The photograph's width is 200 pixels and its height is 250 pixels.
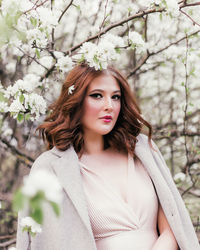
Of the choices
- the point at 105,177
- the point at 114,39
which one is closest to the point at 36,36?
the point at 114,39

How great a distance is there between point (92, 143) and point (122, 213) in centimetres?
50

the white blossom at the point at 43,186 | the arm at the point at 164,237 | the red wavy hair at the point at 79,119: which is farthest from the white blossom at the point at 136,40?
the white blossom at the point at 43,186

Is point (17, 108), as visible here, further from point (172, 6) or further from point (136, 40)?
point (172, 6)

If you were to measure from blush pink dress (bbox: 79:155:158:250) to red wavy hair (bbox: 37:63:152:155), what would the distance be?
234 mm

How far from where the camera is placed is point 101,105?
2.03 meters

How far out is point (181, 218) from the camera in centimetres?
202

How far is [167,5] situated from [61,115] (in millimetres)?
879

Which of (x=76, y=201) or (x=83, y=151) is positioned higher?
(x=83, y=151)

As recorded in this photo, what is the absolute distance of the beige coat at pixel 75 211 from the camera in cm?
183

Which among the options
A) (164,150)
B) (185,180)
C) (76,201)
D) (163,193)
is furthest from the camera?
(164,150)

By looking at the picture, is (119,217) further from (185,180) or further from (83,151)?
(185,180)

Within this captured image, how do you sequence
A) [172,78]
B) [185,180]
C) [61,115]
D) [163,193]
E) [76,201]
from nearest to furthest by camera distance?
[76,201]
[163,193]
[61,115]
[185,180]
[172,78]

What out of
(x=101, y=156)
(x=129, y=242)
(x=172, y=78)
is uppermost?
(x=172, y=78)

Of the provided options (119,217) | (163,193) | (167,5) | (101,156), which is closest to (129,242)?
(119,217)
